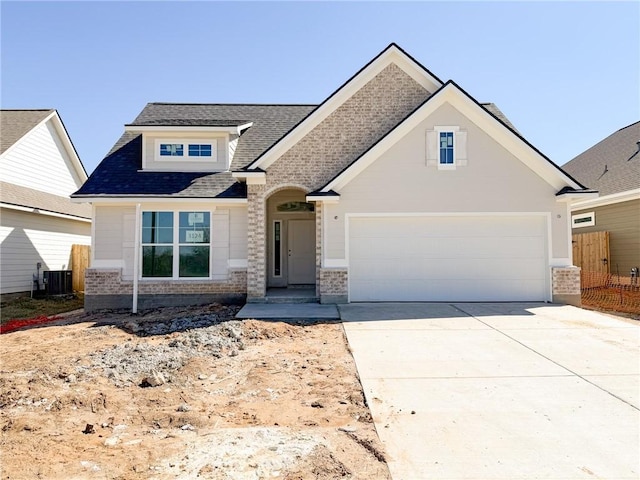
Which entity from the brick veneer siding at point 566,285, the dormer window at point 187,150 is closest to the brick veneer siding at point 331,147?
the dormer window at point 187,150

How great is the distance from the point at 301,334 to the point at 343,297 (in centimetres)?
341

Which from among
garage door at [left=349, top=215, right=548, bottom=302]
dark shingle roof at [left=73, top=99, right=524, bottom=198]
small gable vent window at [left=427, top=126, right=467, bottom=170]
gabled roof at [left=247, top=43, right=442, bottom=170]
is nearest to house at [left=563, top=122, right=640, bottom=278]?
garage door at [left=349, top=215, right=548, bottom=302]

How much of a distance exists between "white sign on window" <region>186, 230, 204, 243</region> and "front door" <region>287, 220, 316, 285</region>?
12.6ft

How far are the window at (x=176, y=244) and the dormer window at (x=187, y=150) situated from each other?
212cm

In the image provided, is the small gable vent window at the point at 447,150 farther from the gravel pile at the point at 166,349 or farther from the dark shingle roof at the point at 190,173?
the gravel pile at the point at 166,349

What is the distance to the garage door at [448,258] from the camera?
1166cm

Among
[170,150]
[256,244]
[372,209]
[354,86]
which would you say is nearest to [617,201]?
[372,209]

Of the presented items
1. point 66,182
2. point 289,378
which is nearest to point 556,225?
point 289,378

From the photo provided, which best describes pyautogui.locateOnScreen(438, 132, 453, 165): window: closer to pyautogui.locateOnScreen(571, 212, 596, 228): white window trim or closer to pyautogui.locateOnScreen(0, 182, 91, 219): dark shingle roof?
pyautogui.locateOnScreen(571, 212, 596, 228): white window trim

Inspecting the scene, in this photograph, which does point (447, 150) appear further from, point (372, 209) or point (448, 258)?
Answer: point (448, 258)

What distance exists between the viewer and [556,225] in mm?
11570

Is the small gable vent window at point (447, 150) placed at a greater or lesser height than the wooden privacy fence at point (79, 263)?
greater

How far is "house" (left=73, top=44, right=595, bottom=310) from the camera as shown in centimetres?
1155

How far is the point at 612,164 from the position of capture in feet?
58.3
